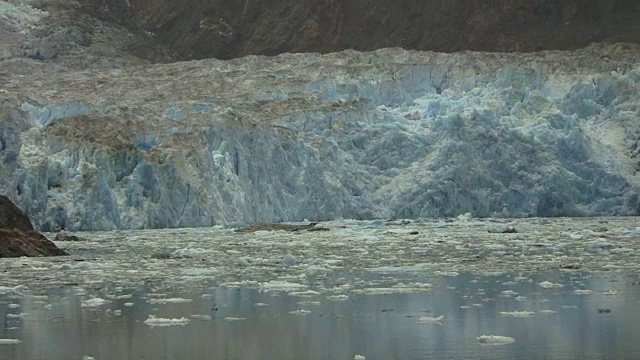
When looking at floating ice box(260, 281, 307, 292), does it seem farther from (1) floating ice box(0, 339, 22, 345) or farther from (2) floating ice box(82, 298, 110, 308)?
(1) floating ice box(0, 339, 22, 345)

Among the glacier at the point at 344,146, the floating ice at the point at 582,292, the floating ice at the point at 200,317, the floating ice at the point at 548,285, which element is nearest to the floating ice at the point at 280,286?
the floating ice at the point at 200,317

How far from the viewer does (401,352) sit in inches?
224

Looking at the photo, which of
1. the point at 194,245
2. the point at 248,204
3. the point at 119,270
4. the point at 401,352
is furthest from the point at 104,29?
the point at 401,352

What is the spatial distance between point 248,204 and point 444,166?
3.25 meters

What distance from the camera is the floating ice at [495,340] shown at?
591cm

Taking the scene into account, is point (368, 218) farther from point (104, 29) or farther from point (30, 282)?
point (104, 29)

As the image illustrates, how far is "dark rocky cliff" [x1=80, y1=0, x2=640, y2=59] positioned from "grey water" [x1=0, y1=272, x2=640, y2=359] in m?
32.6

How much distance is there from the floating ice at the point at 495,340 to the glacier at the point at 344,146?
1217 cm

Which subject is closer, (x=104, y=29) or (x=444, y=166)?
A: (x=444, y=166)

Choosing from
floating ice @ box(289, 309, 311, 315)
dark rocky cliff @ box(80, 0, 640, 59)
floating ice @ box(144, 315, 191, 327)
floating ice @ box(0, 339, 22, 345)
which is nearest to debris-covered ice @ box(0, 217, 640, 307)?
floating ice @ box(289, 309, 311, 315)

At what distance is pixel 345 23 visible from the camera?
44.2 metres

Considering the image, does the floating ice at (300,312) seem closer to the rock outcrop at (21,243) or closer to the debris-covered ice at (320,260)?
the debris-covered ice at (320,260)


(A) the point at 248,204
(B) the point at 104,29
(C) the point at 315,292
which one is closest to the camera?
(C) the point at 315,292

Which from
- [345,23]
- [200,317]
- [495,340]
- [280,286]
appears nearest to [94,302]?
[200,317]
